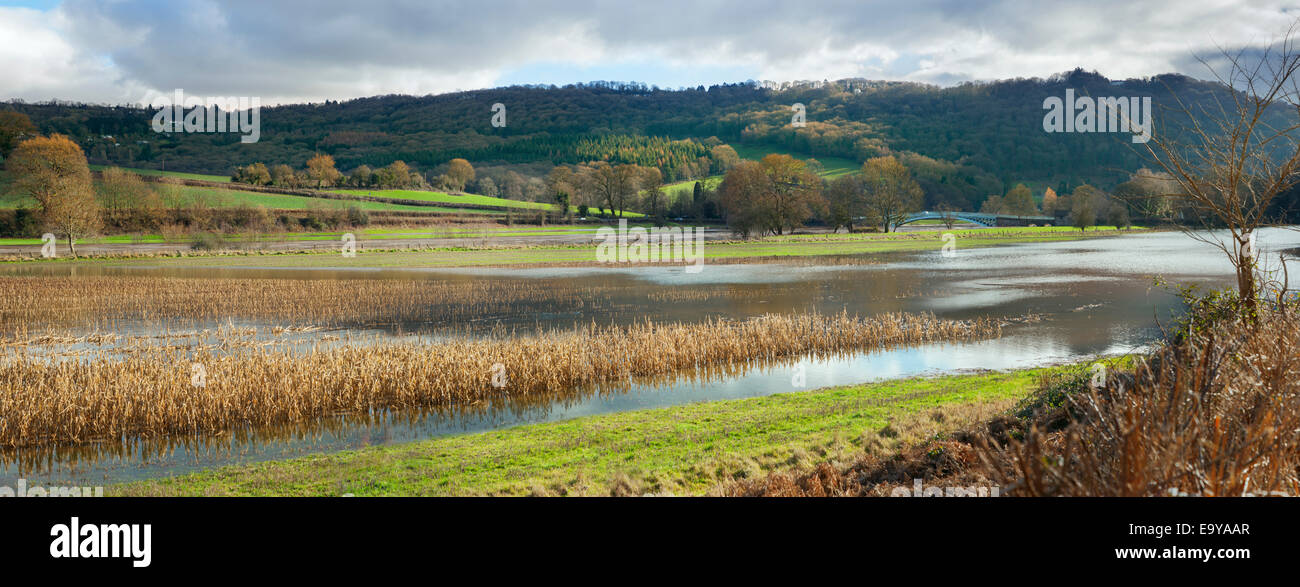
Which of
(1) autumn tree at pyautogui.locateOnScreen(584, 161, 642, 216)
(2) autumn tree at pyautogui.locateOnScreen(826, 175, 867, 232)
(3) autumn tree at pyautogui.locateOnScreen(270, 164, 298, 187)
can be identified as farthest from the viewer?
(1) autumn tree at pyautogui.locateOnScreen(584, 161, 642, 216)

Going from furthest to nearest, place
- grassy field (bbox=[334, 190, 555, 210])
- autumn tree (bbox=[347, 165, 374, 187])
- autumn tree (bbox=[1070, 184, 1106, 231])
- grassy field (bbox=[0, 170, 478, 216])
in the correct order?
1. autumn tree (bbox=[347, 165, 374, 187])
2. grassy field (bbox=[334, 190, 555, 210])
3. autumn tree (bbox=[1070, 184, 1106, 231])
4. grassy field (bbox=[0, 170, 478, 216])

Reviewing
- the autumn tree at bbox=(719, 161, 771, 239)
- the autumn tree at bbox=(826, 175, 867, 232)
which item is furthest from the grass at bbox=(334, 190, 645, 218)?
the autumn tree at bbox=(826, 175, 867, 232)

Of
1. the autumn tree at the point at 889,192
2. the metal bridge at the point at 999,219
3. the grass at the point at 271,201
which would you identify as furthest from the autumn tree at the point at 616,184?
the metal bridge at the point at 999,219

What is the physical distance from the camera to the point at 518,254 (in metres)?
59.7

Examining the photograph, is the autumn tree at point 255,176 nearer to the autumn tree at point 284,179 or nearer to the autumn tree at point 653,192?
the autumn tree at point 284,179

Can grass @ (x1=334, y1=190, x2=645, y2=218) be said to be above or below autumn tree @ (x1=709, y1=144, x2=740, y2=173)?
below

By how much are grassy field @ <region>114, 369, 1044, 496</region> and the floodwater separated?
A: 4.52 feet

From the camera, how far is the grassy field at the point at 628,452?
847cm

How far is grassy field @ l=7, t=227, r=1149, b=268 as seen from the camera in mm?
52219

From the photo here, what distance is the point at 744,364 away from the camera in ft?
56.3

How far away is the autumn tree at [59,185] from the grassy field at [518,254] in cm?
763

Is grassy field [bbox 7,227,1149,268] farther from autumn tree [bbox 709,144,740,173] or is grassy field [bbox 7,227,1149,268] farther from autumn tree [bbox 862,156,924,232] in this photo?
autumn tree [bbox 709,144,740,173]

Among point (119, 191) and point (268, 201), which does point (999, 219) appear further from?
point (119, 191)
